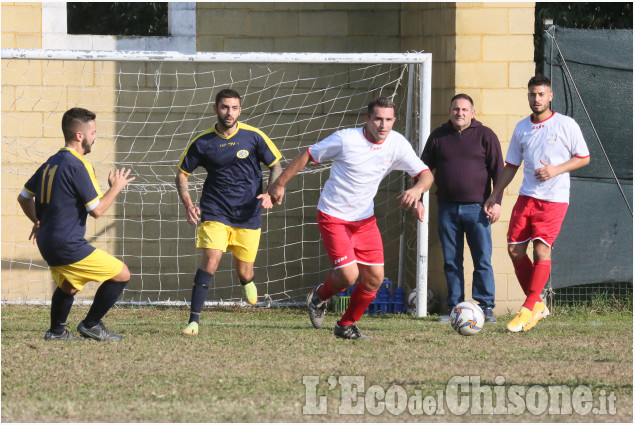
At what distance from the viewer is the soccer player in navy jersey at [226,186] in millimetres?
7906

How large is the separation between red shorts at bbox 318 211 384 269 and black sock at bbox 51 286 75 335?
197 centimetres

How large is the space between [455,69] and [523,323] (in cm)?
280

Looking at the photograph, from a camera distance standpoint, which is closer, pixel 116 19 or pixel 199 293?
pixel 199 293

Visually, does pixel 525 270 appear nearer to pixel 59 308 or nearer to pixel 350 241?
pixel 350 241

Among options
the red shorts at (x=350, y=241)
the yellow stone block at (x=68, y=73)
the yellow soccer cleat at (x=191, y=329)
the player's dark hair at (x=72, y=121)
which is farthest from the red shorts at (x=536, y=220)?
the yellow stone block at (x=68, y=73)

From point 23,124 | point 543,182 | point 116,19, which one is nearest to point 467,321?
point 543,182

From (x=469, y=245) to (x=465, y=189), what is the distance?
1.78 feet

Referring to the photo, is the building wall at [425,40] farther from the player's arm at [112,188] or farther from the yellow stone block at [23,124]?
the player's arm at [112,188]

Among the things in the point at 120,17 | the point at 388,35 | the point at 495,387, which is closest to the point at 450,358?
Answer: the point at 495,387

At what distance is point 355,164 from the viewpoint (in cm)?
734

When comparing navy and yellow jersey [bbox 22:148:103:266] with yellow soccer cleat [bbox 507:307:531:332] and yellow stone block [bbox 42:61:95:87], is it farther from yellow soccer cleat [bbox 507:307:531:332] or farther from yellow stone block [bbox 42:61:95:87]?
yellow stone block [bbox 42:61:95:87]

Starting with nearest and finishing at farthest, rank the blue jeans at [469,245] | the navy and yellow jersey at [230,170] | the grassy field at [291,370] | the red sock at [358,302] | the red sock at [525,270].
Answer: the grassy field at [291,370] → the red sock at [358,302] → the navy and yellow jersey at [230,170] → the red sock at [525,270] → the blue jeans at [469,245]

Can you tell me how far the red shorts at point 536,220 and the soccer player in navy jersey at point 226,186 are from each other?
2032 mm

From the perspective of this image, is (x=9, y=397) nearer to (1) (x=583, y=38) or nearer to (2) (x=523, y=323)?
(2) (x=523, y=323)
